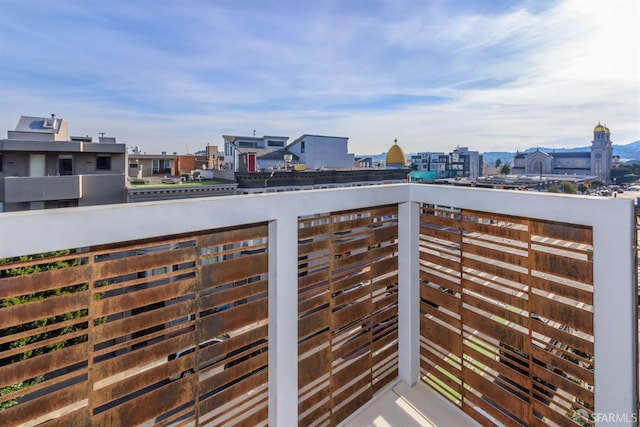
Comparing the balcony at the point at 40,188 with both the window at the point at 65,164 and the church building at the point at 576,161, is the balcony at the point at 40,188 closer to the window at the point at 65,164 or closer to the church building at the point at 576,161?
the window at the point at 65,164

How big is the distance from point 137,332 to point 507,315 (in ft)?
11.6

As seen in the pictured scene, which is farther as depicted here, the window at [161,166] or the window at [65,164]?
the window at [161,166]

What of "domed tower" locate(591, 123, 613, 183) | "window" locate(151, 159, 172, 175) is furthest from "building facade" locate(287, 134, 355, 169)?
"domed tower" locate(591, 123, 613, 183)

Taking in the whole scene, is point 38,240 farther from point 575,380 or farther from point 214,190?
point 214,190

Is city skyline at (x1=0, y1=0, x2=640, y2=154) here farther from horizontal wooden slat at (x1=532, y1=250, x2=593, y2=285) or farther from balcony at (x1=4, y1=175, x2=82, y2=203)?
horizontal wooden slat at (x1=532, y1=250, x2=593, y2=285)

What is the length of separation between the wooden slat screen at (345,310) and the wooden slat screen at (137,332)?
1.75ft

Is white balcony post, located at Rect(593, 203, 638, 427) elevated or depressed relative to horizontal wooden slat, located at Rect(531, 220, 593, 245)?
depressed

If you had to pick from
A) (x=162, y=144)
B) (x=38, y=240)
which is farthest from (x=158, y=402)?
(x=162, y=144)

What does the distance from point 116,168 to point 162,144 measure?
8424 mm

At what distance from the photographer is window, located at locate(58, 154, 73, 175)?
1094 centimetres

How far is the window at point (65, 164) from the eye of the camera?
35.9 feet

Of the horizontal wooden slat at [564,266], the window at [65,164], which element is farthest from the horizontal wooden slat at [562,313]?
the window at [65,164]

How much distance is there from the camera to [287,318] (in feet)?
10.4

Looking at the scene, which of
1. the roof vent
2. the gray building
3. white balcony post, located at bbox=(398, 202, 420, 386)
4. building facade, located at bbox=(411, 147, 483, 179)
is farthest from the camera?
building facade, located at bbox=(411, 147, 483, 179)
